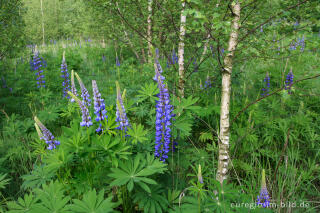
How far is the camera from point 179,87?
9.66 feet

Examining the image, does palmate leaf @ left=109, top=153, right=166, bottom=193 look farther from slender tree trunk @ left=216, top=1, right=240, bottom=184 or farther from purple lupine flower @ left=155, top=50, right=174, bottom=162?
slender tree trunk @ left=216, top=1, right=240, bottom=184

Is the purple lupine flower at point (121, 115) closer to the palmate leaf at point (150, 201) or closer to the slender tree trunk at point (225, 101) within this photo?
the palmate leaf at point (150, 201)

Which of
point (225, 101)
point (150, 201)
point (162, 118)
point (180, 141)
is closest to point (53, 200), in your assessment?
point (150, 201)

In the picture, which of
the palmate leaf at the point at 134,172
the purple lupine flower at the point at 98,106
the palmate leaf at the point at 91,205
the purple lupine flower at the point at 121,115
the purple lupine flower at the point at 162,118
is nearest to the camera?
the palmate leaf at the point at 91,205

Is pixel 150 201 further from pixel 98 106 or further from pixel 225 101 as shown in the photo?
pixel 225 101

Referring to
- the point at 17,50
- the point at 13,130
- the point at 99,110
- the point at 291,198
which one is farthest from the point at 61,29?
the point at 291,198

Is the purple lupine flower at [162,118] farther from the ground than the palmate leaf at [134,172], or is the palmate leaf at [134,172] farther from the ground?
the purple lupine flower at [162,118]

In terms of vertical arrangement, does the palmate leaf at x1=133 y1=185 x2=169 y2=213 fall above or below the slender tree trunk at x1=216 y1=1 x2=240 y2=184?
below

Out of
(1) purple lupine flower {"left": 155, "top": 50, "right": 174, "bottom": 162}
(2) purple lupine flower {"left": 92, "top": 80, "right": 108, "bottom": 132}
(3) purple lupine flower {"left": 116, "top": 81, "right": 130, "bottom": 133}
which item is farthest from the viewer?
(1) purple lupine flower {"left": 155, "top": 50, "right": 174, "bottom": 162}

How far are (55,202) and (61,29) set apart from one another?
18427 mm

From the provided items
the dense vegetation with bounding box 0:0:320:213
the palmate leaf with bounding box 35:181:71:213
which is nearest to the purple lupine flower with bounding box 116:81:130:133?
the dense vegetation with bounding box 0:0:320:213

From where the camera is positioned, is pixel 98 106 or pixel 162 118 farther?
pixel 162 118

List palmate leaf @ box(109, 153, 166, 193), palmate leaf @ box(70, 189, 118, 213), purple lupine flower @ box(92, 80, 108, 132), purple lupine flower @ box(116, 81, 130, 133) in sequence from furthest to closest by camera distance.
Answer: purple lupine flower @ box(92, 80, 108, 132) < purple lupine flower @ box(116, 81, 130, 133) < palmate leaf @ box(109, 153, 166, 193) < palmate leaf @ box(70, 189, 118, 213)

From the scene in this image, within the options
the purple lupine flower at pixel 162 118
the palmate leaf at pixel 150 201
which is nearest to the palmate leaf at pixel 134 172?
the palmate leaf at pixel 150 201
